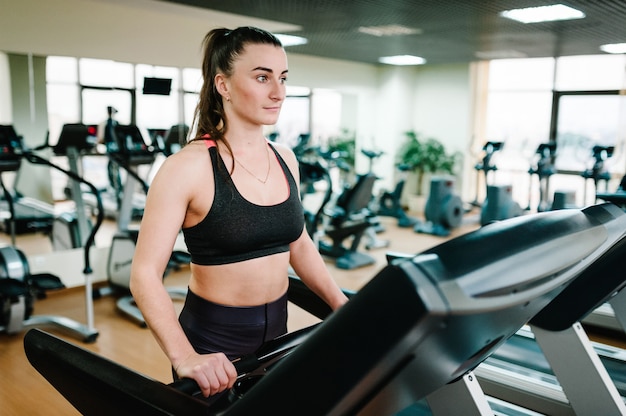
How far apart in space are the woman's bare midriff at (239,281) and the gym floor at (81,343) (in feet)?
6.22

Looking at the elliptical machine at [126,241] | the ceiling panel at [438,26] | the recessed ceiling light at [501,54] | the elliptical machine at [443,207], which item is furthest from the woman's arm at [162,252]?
the recessed ceiling light at [501,54]

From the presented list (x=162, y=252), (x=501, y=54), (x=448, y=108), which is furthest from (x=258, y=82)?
(x=448, y=108)

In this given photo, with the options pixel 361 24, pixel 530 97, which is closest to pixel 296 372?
pixel 361 24

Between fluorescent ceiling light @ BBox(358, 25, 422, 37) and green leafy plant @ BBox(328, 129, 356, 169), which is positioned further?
green leafy plant @ BBox(328, 129, 356, 169)

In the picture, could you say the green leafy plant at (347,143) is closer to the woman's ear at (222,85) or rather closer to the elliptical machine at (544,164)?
the elliptical machine at (544,164)

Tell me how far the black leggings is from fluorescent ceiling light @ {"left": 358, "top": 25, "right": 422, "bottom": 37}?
4.55 m

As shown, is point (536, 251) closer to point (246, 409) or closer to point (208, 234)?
point (246, 409)

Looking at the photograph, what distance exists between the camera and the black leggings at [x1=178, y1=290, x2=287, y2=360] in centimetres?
132

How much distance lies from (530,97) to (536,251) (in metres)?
8.67

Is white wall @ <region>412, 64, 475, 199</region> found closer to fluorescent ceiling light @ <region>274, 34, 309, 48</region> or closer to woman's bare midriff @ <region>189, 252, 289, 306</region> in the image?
fluorescent ceiling light @ <region>274, 34, 309, 48</region>

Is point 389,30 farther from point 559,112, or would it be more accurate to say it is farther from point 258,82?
point 258,82

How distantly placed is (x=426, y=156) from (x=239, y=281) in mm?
7808

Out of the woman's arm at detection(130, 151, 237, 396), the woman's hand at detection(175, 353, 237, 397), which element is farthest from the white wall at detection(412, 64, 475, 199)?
the woman's hand at detection(175, 353, 237, 397)

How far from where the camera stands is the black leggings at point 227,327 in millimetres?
1317
